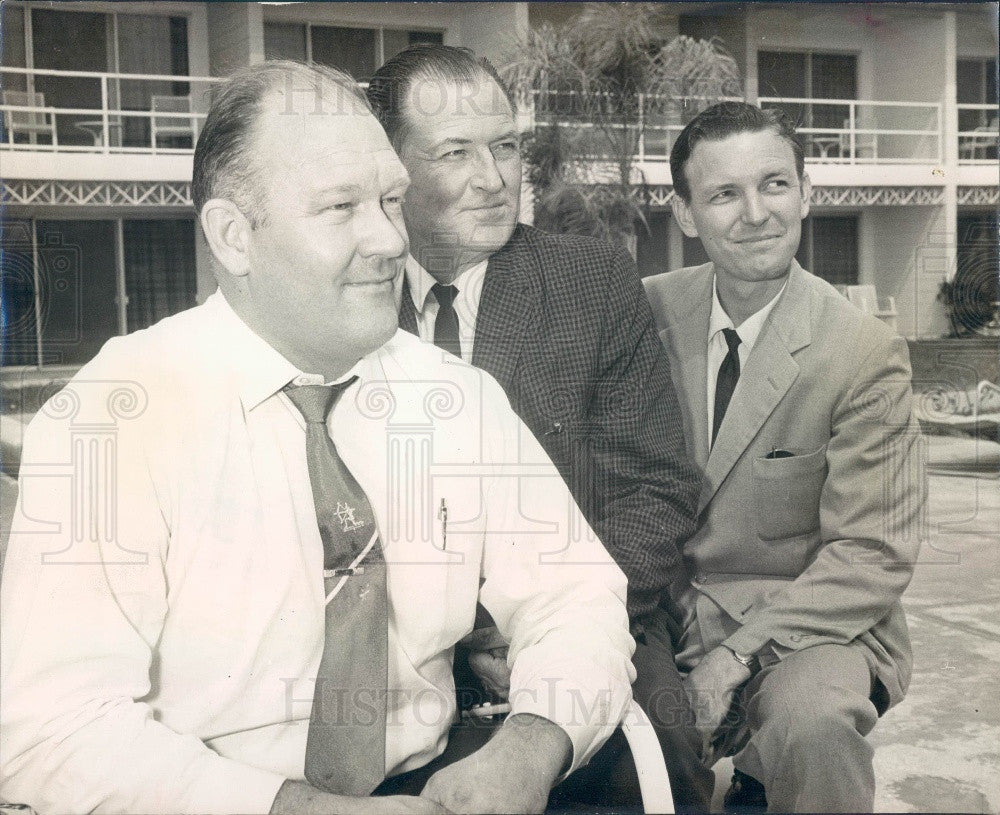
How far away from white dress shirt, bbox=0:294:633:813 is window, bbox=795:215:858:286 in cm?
86

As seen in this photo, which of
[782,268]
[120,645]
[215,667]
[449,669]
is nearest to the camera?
[120,645]

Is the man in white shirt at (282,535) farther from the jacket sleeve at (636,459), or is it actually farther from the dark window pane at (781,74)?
the dark window pane at (781,74)

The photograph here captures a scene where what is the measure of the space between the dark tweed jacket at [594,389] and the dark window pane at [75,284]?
2.21ft

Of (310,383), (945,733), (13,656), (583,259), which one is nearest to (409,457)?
(310,383)

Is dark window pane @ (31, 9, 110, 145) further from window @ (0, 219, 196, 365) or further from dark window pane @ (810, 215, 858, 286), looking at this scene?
dark window pane @ (810, 215, 858, 286)

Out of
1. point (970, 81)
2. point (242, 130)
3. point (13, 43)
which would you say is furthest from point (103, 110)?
point (970, 81)

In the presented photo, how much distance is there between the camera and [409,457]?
Result: 93.1 inches

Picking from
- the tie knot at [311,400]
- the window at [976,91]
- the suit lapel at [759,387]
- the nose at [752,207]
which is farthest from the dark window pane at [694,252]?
the tie knot at [311,400]

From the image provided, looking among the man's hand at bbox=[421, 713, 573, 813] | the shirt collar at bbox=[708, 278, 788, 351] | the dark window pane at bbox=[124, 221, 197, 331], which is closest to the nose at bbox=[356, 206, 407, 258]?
the dark window pane at bbox=[124, 221, 197, 331]

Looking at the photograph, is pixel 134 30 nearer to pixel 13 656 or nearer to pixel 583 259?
pixel 583 259

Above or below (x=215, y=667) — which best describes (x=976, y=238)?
above

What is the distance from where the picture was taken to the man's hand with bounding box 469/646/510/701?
240cm

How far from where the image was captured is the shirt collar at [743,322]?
2.64 metres

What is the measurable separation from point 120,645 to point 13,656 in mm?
206
